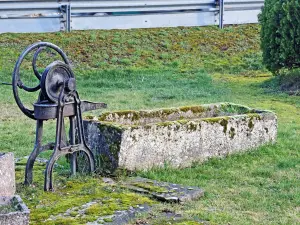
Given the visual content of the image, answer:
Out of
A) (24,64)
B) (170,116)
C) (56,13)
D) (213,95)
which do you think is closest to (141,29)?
(56,13)

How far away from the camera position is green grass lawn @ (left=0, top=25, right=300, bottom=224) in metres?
5.85

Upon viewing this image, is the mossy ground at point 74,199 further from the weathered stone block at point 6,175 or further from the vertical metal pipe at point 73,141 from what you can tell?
the weathered stone block at point 6,175

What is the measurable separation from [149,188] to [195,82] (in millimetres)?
7211

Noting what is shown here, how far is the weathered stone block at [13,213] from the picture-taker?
168 inches

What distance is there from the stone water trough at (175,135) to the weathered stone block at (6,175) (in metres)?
1.33

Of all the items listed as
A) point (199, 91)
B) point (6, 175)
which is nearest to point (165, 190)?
point (6, 175)

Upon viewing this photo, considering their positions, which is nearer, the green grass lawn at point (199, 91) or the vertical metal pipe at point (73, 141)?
the green grass lawn at point (199, 91)

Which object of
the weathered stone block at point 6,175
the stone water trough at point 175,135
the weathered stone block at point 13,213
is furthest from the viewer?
the stone water trough at point 175,135

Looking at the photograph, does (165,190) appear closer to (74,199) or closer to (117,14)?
(74,199)

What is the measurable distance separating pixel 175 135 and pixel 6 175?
6.90 ft

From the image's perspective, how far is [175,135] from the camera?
6.80 m

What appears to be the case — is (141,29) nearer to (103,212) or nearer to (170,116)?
(170,116)

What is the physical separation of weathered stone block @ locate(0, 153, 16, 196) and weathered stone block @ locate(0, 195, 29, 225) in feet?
1.79

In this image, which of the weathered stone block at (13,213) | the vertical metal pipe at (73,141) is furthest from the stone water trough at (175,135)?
the weathered stone block at (13,213)
